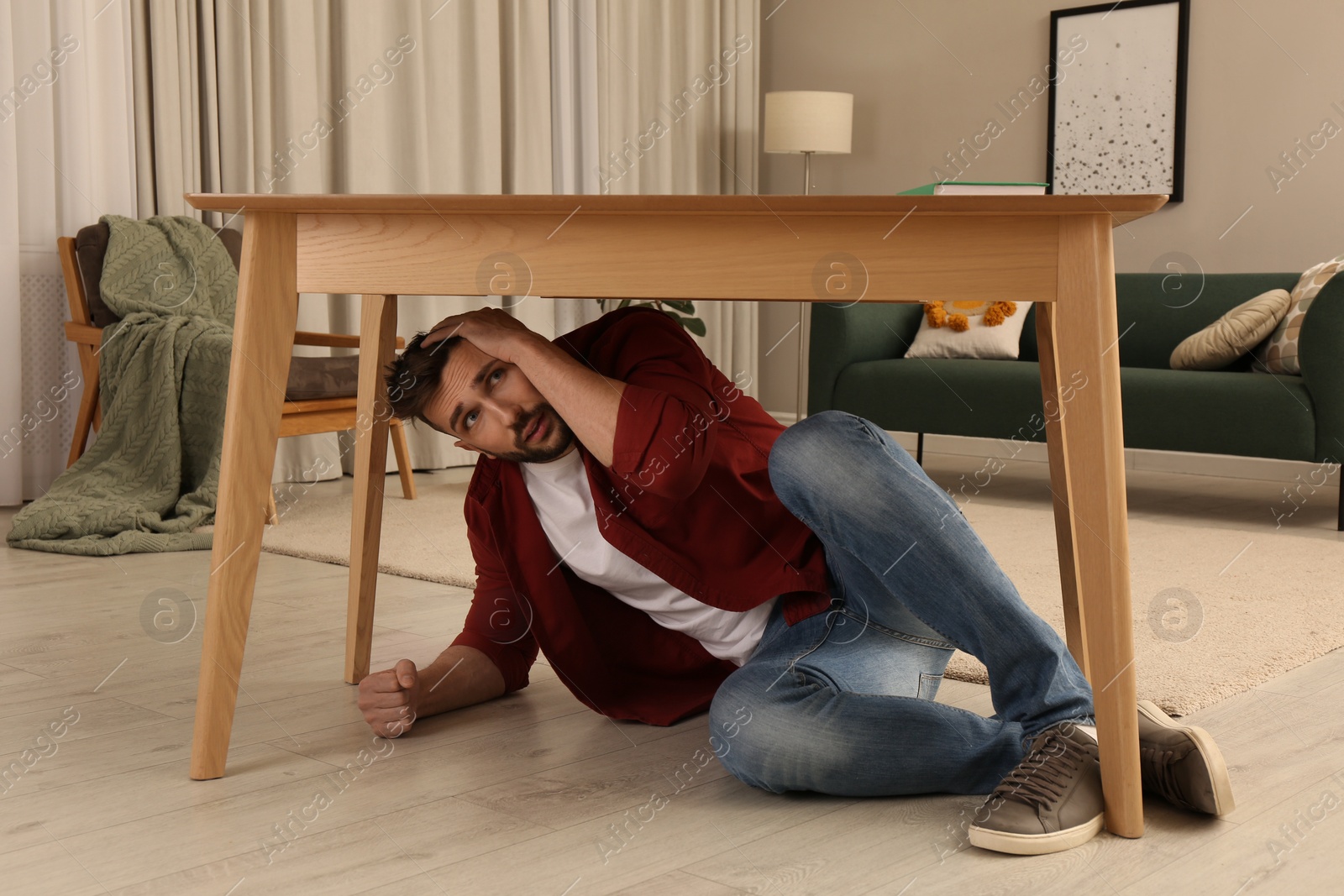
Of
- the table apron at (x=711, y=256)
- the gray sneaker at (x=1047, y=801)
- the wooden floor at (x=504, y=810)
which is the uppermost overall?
the table apron at (x=711, y=256)

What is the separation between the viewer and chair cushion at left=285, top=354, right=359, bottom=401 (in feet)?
10.4

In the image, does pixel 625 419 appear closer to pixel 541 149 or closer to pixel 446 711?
pixel 446 711

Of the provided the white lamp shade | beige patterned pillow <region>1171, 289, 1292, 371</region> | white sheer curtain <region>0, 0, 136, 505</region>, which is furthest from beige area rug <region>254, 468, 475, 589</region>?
beige patterned pillow <region>1171, 289, 1292, 371</region>

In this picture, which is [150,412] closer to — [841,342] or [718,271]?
[841,342]

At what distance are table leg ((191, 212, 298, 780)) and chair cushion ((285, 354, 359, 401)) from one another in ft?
6.32

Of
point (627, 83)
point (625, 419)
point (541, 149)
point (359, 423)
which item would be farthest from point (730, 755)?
point (627, 83)

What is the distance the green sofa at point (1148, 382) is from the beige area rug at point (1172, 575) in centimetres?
27

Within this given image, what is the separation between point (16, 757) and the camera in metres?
1.34

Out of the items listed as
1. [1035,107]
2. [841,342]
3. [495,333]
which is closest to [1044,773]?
[495,333]

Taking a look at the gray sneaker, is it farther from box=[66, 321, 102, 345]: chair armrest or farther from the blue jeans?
box=[66, 321, 102, 345]: chair armrest

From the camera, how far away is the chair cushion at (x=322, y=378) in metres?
3.16

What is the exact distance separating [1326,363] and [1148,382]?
1.49ft

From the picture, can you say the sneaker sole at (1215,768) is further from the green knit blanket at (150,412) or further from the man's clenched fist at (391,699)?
the green knit blanket at (150,412)

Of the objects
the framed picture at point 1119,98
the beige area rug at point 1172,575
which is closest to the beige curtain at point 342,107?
the beige area rug at point 1172,575
